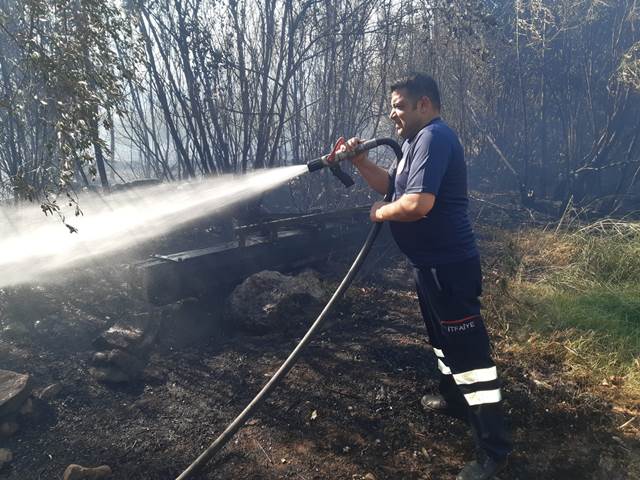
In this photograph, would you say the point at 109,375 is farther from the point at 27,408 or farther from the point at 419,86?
the point at 419,86

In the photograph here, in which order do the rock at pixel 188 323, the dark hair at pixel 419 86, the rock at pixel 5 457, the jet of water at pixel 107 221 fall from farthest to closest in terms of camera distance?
the jet of water at pixel 107 221
the rock at pixel 188 323
the rock at pixel 5 457
the dark hair at pixel 419 86

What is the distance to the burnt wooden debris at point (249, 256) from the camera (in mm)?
4875

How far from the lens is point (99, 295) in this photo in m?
5.43

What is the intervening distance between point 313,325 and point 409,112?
5.37 ft

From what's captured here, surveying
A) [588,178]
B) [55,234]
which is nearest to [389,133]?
[588,178]

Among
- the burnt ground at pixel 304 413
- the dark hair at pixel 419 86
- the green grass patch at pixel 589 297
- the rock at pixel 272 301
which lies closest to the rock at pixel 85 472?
the burnt ground at pixel 304 413

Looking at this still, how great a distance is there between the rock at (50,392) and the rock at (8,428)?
34 centimetres

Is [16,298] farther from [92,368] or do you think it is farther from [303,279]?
[303,279]

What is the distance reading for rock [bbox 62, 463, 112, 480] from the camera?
258 centimetres

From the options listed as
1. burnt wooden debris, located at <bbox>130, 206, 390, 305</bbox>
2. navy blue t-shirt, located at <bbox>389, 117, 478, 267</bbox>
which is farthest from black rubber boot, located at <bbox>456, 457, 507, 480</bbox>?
burnt wooden debris, located at <bbox>130, 206, 390, 305</bbox>

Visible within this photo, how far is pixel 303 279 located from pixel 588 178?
9107mm

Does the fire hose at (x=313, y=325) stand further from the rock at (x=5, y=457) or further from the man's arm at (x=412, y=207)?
the rock at (x=5, y=457)

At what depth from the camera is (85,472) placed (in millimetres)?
2613

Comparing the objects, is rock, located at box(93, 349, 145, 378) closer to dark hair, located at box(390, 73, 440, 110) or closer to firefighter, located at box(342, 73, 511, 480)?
firefighter, located at box(342, 73, 511, 480)
